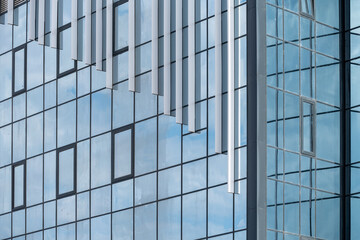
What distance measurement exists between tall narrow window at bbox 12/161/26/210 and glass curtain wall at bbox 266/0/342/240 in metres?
18.5

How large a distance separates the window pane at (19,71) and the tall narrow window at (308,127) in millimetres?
19087

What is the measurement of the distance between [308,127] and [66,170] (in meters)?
14.5

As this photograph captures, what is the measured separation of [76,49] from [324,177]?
42.2 feet

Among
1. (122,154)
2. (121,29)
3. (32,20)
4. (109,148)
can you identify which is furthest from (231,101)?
(32,20)

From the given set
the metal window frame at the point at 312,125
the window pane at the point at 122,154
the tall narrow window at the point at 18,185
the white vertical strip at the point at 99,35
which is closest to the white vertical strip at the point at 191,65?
the metal window frame at the point at 312,125

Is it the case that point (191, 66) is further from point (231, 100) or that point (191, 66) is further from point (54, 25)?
point (54, 25)

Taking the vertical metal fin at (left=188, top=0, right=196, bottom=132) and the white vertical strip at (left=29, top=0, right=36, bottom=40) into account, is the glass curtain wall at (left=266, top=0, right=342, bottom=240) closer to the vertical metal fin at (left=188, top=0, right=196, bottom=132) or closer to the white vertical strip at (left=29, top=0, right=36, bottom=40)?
the vertical metal fin at (left=188, top=0, right=196, bottom=132)

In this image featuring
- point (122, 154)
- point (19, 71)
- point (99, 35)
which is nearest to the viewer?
point (99, 35)

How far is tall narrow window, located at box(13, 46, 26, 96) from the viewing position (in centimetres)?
5888

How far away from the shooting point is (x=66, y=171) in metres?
54.6

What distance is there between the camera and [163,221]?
155 feet

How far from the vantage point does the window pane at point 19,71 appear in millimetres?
58938

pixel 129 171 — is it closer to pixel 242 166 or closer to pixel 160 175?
pixel 160 175

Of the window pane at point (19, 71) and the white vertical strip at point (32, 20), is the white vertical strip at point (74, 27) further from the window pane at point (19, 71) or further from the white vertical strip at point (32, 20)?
the window pane at point (19, 71)
